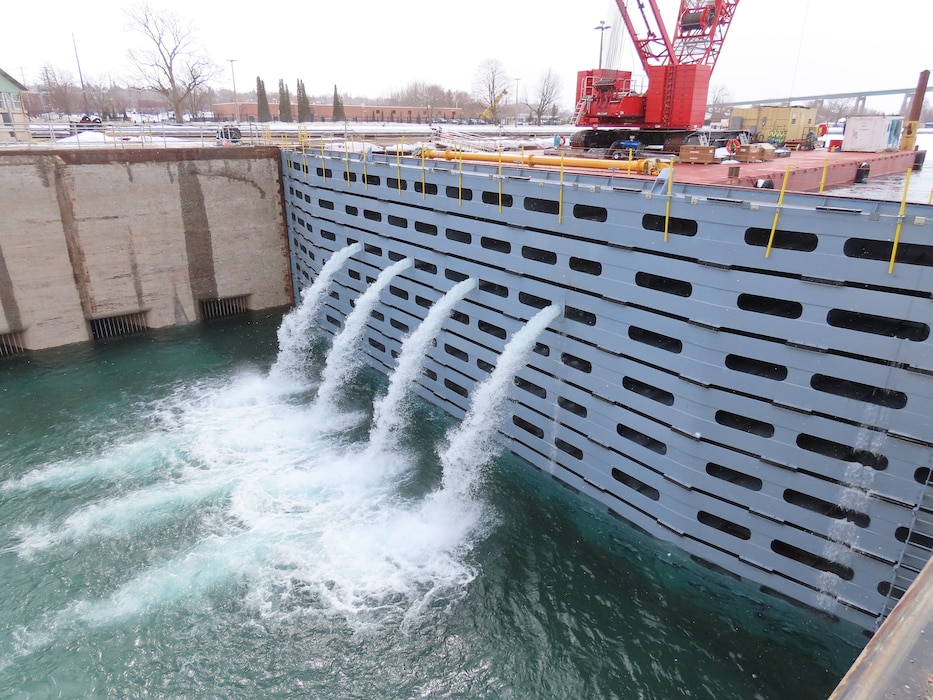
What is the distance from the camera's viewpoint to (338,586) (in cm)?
1094

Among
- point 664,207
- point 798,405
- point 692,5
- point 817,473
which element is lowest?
point 817,473

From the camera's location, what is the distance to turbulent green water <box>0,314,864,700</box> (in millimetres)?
9312

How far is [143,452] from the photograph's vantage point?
1516 centimetres

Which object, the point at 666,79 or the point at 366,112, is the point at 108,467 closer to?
the point at 666,79

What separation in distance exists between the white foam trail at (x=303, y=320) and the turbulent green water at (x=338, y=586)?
149 inches

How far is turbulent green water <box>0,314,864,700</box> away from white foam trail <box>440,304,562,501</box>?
33 cm

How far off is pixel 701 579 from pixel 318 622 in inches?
278

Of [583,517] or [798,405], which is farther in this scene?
[583,517]

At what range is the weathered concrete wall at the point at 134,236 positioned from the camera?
2053 centimetres

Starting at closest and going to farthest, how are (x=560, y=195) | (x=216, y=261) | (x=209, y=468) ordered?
(x=560, y=195) → (x=209, y=468) → (x=216, y=261)

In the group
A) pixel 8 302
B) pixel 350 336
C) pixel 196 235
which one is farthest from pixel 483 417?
pixel 8 302

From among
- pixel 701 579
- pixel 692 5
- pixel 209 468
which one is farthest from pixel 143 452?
pixel 692 5

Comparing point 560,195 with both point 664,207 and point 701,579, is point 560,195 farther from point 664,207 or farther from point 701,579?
point 701,579

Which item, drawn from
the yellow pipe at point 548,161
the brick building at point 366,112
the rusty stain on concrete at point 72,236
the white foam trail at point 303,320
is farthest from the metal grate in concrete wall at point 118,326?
the brick building at point 366,112
